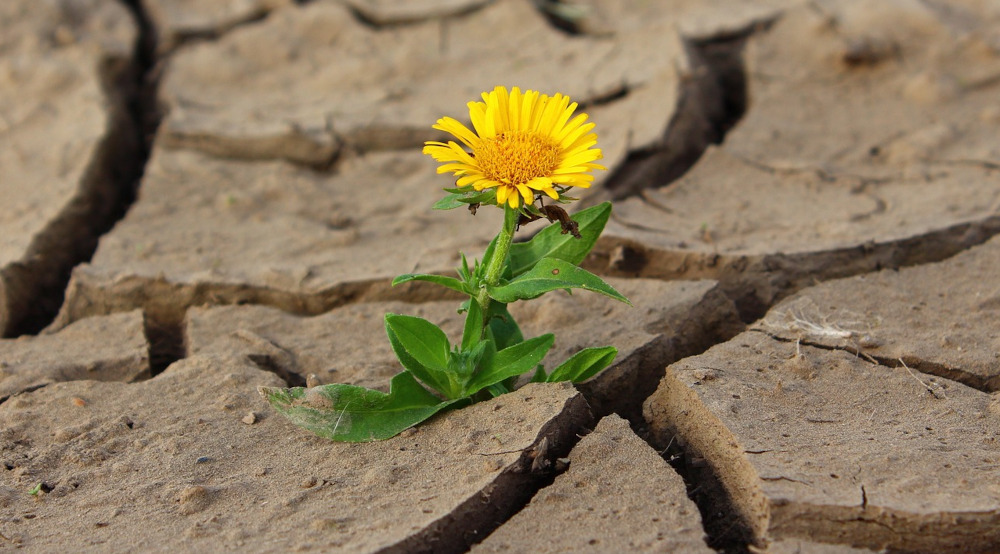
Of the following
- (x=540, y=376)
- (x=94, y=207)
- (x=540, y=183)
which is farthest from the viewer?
(x=94, y=207)

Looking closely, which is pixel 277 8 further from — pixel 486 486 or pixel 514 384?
pixel 486 486

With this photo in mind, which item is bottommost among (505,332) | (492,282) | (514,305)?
(514,305)

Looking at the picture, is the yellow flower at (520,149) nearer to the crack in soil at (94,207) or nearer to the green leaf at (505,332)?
the green leaf at (505,332)

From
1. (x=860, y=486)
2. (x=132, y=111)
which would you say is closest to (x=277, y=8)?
(x=132, y=111)

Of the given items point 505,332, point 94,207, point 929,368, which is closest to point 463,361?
point 505,332

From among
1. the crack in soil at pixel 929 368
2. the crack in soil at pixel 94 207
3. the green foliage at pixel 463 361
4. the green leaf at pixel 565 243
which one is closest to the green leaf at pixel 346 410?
the green foliage at pixel 463 361

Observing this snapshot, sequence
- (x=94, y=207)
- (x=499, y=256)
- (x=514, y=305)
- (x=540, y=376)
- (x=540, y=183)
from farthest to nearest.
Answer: (x=94, y=207) < (x=514, y=305) < (x=540, y=376) < (x=499, y=256) < (x=540, y=183)

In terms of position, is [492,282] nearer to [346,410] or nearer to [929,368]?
[346,410]
